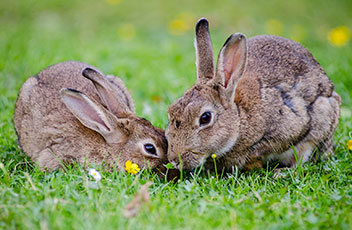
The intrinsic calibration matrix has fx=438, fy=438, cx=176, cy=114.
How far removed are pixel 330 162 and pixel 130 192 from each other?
7.92 feet

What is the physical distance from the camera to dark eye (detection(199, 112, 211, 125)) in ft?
15.3

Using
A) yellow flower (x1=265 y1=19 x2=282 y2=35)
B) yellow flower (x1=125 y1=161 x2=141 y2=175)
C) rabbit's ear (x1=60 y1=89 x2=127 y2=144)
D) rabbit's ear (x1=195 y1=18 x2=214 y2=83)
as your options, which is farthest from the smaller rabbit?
yellow flower (x1=265 y1=19 x2=282 y2=35)

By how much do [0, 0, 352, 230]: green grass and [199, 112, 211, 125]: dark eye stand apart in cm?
58

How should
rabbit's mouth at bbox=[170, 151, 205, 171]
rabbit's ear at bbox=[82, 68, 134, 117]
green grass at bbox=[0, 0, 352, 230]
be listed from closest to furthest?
green grass at bbox=[0, 0, 352, 230] < rabbit's mouth at bbox=[170, 151, 205, 171] < rabbit's ear at bbox=[82, 68, 134, 117]

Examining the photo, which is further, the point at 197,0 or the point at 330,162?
the point at 197,0

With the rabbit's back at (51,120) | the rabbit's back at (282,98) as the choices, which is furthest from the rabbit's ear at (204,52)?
the rabbit's back at (51,120)

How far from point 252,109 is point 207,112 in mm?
628

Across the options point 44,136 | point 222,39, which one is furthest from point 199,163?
point 222,39

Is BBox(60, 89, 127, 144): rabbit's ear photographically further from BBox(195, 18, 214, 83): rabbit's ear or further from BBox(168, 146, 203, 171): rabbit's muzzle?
BBox(195, 18, 214, 83): rabbit's ear

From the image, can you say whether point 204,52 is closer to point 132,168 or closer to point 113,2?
point 132,168

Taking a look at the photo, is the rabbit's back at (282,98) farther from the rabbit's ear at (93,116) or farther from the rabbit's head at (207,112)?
the rabbit's ear at (93,116)

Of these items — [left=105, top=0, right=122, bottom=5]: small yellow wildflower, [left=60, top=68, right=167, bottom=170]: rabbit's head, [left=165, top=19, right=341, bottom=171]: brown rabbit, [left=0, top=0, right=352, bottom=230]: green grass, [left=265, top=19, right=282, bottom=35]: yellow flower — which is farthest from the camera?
[left=105, top=0, right=122, bottom=5]: small yellow wildflower

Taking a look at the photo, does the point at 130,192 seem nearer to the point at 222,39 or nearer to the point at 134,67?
the point at 134,67

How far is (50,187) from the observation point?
14.0ft
